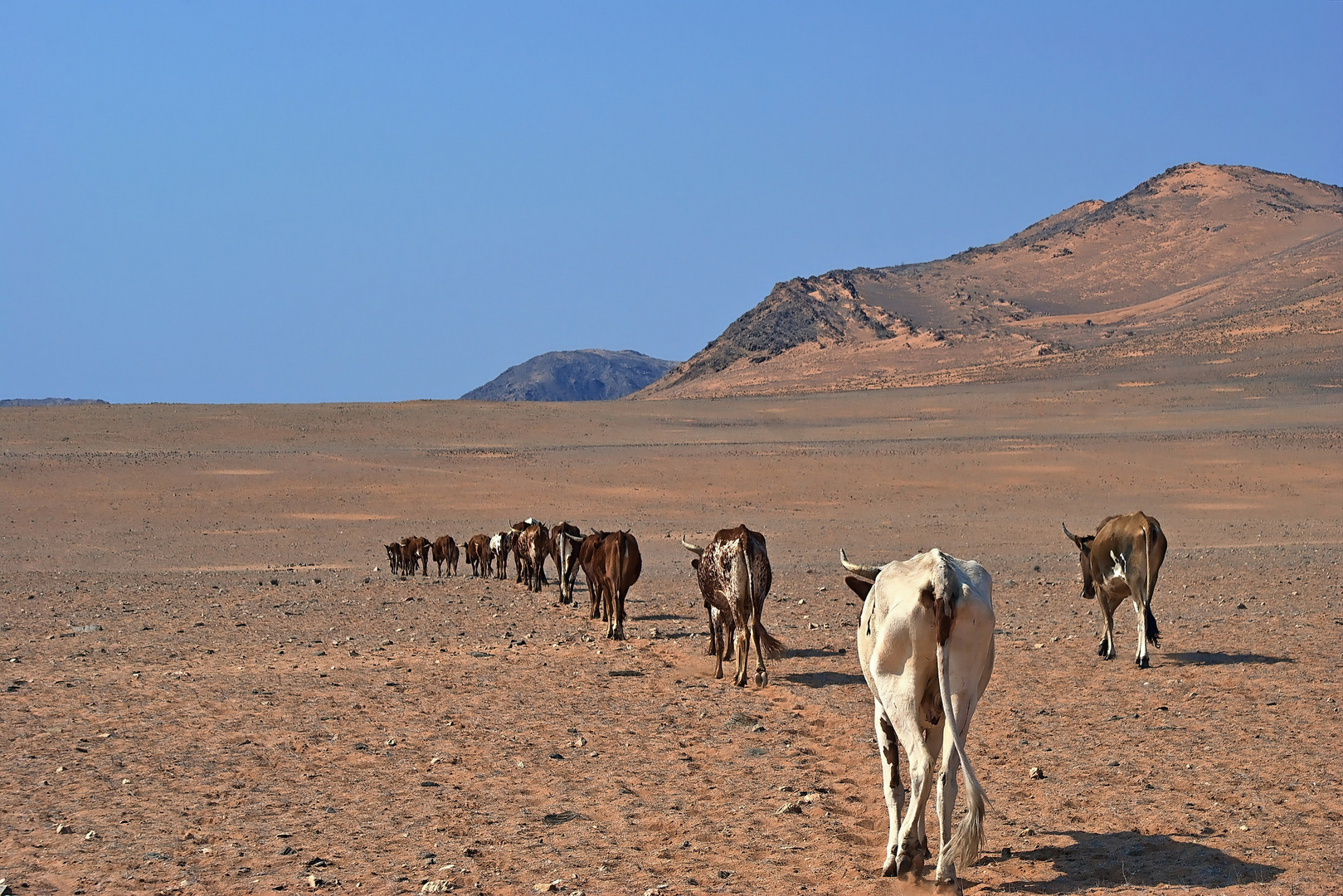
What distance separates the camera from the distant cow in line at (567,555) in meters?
20.5

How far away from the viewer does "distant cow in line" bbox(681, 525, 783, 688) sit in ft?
42.3

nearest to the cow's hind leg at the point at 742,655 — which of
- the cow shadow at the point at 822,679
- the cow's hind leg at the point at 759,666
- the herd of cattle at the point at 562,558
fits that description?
the cow's hind leg at the point at 759,666

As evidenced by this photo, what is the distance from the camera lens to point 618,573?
52.5 ft

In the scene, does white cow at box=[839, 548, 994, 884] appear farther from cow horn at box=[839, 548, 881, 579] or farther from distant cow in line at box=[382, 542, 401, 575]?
distant cow in line at box=[382, 542, 401, 575]

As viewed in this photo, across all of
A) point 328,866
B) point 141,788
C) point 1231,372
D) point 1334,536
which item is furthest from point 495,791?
point 1231,372

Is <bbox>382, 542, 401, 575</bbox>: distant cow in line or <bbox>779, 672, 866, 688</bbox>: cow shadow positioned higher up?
<bbox>382, 542, 401, 575</bbox>: distant cow in line

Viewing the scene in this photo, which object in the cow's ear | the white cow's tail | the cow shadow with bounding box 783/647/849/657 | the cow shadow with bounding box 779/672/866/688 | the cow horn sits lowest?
the cow shadow with bounding box 779/672/866/688

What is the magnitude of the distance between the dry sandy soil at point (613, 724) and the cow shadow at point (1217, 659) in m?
0.05

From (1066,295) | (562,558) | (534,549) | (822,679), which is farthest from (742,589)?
(1066,295)

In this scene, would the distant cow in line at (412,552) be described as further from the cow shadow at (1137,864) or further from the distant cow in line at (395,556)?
the cow shadow at (1137,864)

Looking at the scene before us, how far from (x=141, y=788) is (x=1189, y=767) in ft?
25.8

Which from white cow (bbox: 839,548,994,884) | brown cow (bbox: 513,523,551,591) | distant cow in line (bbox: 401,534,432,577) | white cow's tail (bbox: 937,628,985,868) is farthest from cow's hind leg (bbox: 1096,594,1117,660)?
distant cow in line (bbox: 401,534,432,577)

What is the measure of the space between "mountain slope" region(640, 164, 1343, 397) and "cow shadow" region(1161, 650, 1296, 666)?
6994 centimetres

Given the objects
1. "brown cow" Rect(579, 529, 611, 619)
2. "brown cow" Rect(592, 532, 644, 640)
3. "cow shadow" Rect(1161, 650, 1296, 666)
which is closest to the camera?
"cow shadow" Rect(1161, 650, 1296, 666)
